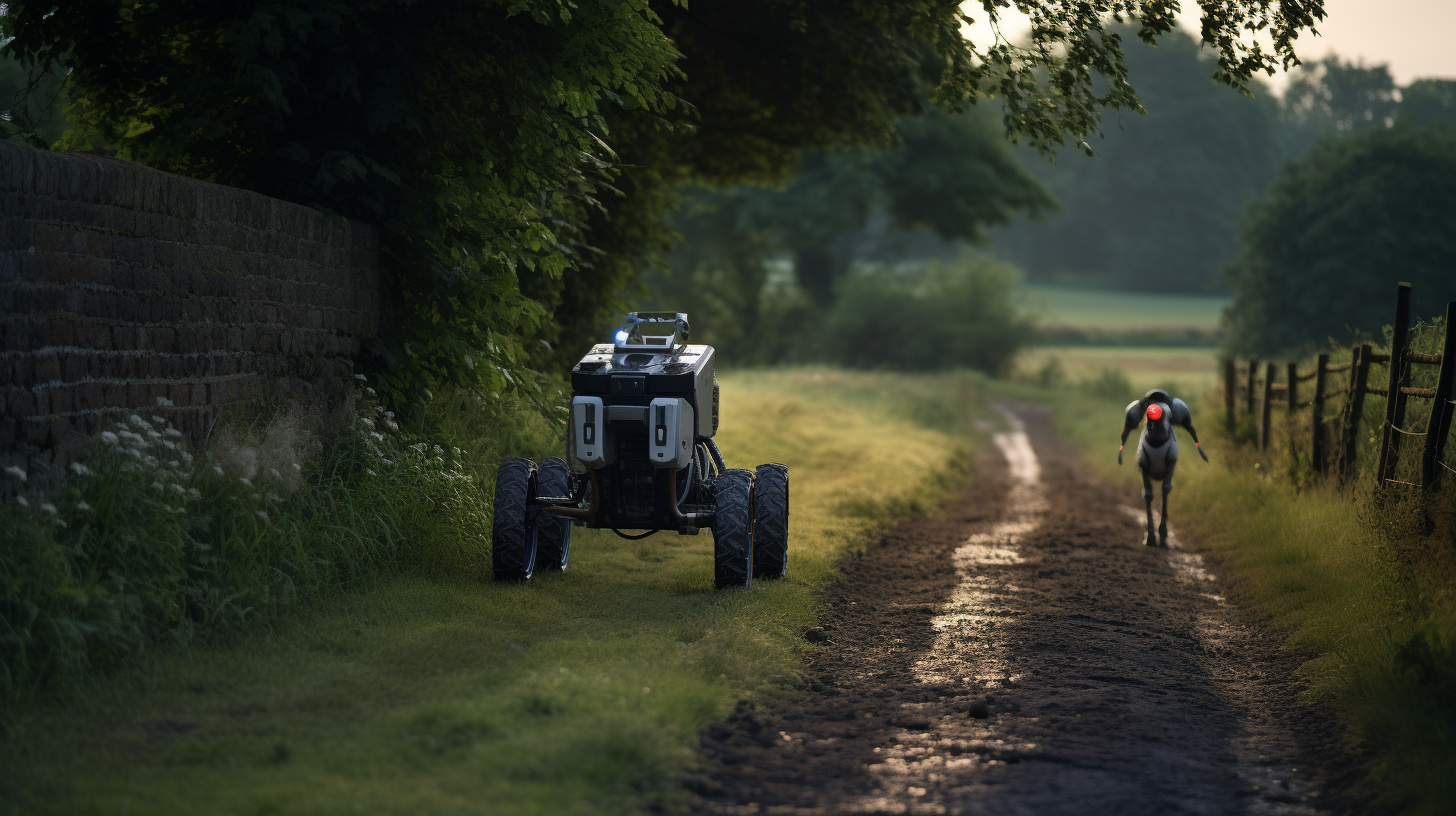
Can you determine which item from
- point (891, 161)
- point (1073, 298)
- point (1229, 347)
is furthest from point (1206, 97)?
point (891, 161)

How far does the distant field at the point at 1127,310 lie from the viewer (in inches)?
2899

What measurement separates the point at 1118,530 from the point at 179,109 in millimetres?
10767

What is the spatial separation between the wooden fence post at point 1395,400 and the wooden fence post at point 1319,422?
8.61ft

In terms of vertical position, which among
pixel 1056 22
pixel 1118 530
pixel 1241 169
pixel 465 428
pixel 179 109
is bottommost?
pixel 1118 530

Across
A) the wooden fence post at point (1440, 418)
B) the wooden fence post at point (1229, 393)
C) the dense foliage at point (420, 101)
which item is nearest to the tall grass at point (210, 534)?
the dense foliage at point (420, 101)

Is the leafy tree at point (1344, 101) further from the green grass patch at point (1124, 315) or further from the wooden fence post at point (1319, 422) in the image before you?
the wooden fence post at point (1319, 422)

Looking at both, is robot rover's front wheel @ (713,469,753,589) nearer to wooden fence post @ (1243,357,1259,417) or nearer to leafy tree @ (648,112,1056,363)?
wooden fence post @ (1243,357,1259,417)

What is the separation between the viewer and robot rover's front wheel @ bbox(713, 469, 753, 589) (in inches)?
353

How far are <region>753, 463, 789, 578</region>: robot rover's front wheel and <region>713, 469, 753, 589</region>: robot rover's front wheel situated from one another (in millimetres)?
256

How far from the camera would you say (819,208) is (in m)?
40.4

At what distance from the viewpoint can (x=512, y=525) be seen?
8.89 m

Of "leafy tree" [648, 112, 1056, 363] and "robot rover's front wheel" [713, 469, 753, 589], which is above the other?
"leafy tree" [648, 112, 1056, 363]

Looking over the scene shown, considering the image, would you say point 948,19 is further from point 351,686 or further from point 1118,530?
point 351,686

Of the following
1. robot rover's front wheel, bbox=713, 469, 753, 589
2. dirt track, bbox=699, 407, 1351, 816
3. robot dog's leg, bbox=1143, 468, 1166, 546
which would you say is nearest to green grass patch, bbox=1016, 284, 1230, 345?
robot dog's leg, bbox=1143, 468, 1166, 546
